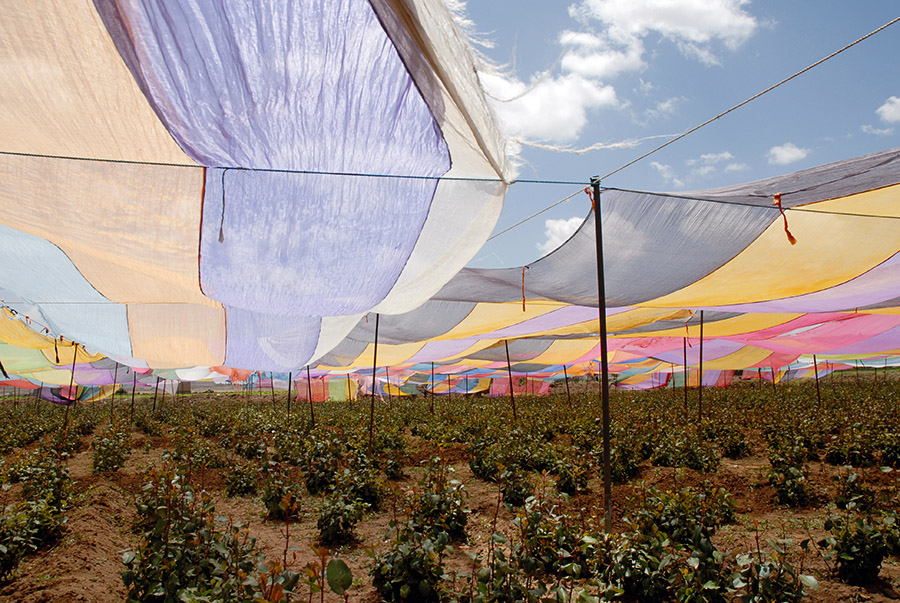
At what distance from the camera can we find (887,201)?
127 inches

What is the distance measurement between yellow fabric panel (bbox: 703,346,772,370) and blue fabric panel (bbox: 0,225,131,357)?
1339 centimetres

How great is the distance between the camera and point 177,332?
611cm

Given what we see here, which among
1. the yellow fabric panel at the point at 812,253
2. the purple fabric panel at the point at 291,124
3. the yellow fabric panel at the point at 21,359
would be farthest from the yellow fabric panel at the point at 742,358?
the yellow fabric panel at the point at 21,359

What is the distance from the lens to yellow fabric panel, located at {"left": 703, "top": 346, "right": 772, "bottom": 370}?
13773mm

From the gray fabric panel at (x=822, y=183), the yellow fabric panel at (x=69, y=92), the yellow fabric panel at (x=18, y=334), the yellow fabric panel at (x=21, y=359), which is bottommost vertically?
the yellow fabric panel at (x=21, y=359)

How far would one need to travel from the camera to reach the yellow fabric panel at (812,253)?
337 cm

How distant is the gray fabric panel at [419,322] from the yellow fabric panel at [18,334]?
14.6ft

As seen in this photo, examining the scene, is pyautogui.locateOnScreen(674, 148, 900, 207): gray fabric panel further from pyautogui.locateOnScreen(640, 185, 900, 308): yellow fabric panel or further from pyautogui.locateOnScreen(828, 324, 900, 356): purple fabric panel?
pyautogui.locateOnScreen(828, 324, 900, 356): purple fabric panel

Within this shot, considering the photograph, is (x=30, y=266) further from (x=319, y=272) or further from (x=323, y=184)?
(x=323, y=184)

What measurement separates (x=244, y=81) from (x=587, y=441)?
7726mm

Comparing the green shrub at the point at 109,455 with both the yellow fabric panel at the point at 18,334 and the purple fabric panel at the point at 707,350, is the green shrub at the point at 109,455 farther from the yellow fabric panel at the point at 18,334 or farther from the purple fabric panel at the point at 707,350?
the purple fabric panel at the point at 707,350

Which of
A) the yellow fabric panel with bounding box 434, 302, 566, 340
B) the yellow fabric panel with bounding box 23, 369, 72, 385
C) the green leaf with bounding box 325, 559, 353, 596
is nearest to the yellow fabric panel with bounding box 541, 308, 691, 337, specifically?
the yellow fabric panel with bounding box 434, 302, 566, 340

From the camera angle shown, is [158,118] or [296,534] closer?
[158,118]

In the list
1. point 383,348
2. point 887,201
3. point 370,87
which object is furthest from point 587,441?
point 370,87
